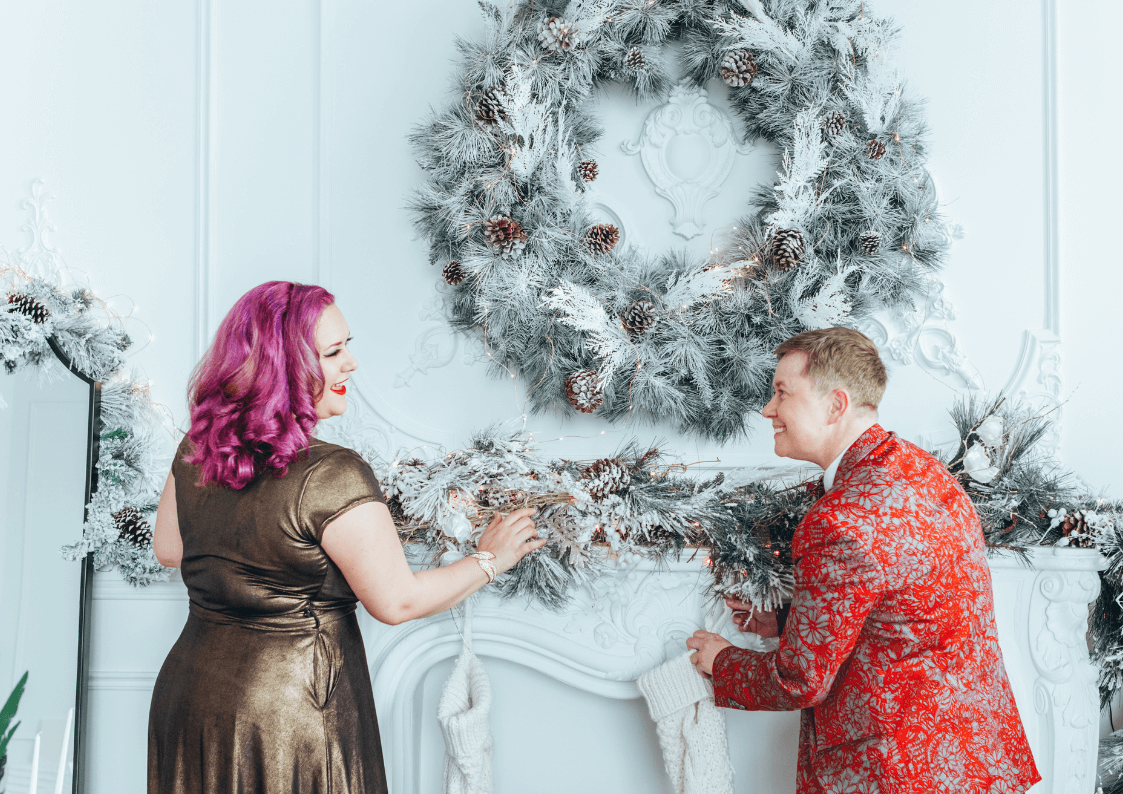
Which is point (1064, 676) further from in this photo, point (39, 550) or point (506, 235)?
point (39, 550)

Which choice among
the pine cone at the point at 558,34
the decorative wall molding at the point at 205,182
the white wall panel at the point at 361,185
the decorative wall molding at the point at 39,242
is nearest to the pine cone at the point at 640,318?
the white wall panel at the point at 361,185

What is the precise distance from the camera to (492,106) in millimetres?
1821

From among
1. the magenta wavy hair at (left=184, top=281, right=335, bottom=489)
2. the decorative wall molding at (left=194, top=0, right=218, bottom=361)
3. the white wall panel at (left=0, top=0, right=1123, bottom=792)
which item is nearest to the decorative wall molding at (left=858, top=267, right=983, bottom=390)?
the white wall panel at (left=0, top=0, right=1123, bottom=792)

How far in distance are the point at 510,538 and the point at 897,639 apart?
0.72 m

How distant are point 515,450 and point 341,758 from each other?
2.23 feet

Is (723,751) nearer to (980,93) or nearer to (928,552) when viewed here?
(928,552)

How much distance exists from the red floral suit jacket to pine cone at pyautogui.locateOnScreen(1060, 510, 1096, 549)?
54 cm

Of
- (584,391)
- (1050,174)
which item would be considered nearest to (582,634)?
(584,391)

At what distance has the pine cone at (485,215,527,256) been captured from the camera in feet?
Result: 5.94

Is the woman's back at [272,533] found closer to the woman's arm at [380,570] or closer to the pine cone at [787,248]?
the woman's arm at [380,570]

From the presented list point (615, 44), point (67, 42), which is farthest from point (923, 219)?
point (67, 42)

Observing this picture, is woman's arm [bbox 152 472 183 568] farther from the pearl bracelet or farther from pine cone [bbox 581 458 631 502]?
pine cone [bbox 581 458 631 502]

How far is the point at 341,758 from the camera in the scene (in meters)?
1.28

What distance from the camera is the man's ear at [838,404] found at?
A: 131cm
